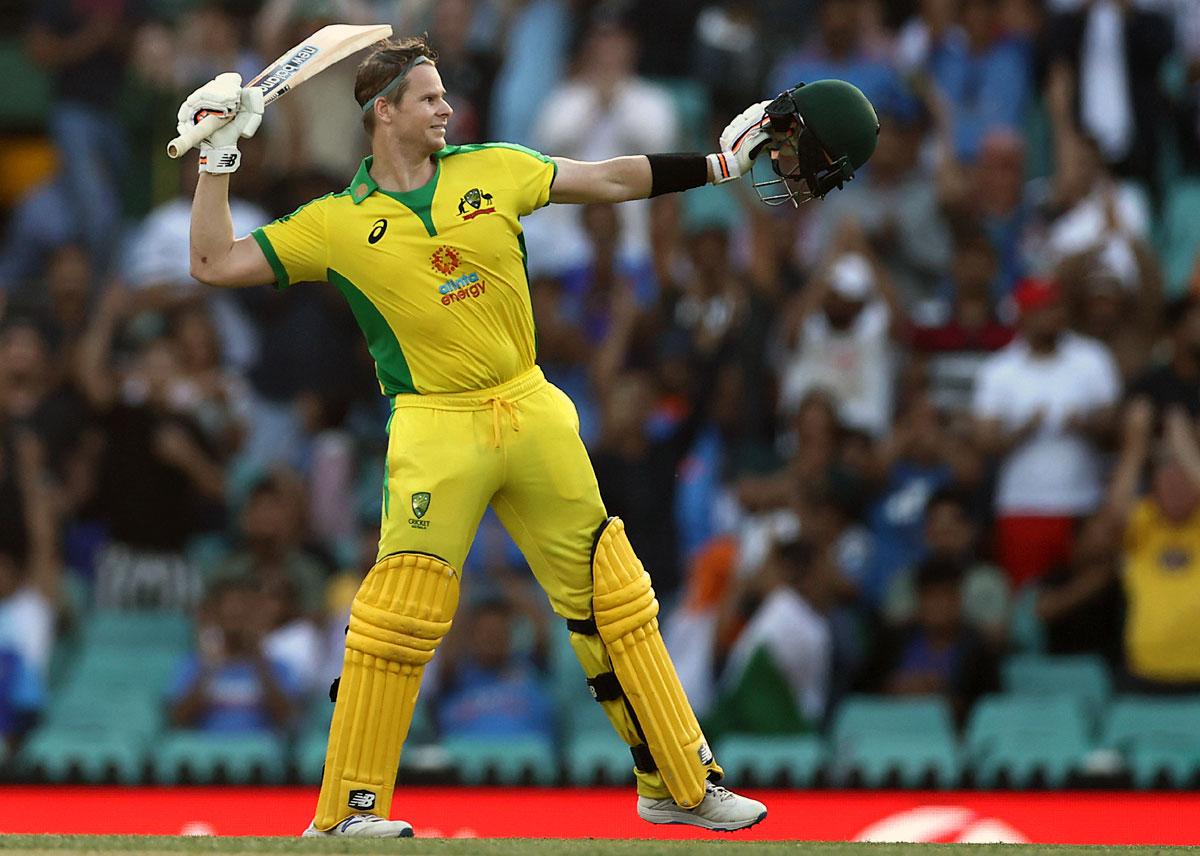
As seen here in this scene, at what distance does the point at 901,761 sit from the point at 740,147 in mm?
3049

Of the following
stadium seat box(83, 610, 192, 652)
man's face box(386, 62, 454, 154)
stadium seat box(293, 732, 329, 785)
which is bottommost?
stadium seat box(293, 732, 329, 785)

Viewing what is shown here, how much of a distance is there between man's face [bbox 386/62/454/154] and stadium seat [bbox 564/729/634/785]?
10.5 ft

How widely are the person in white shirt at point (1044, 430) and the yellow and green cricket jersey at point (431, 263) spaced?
3.79m

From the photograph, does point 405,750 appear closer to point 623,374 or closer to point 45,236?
point 623,374

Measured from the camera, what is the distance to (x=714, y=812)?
20.3ft

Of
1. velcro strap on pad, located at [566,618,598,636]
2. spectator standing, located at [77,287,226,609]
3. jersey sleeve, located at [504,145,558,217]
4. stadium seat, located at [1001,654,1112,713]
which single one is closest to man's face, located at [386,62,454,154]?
jersey sleeve, located at [504,145,558,217]

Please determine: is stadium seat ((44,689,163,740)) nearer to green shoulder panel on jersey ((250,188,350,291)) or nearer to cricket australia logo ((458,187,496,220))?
green shoulder panel on jersey ((250,188,350,291))

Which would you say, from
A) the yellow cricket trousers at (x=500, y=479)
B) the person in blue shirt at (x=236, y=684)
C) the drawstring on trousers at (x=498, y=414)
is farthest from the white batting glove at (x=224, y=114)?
the person in blue shirt at (x=236, y=684)

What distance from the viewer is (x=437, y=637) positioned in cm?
599

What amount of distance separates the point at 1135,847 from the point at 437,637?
6.64ft

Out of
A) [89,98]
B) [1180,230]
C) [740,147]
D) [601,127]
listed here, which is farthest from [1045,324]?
[89,98]

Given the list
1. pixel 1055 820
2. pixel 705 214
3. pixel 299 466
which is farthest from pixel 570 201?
pixel 705 214

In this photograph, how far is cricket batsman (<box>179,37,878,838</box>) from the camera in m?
5.94

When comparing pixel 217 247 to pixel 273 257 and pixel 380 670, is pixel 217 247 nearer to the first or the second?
pixel 273 257
